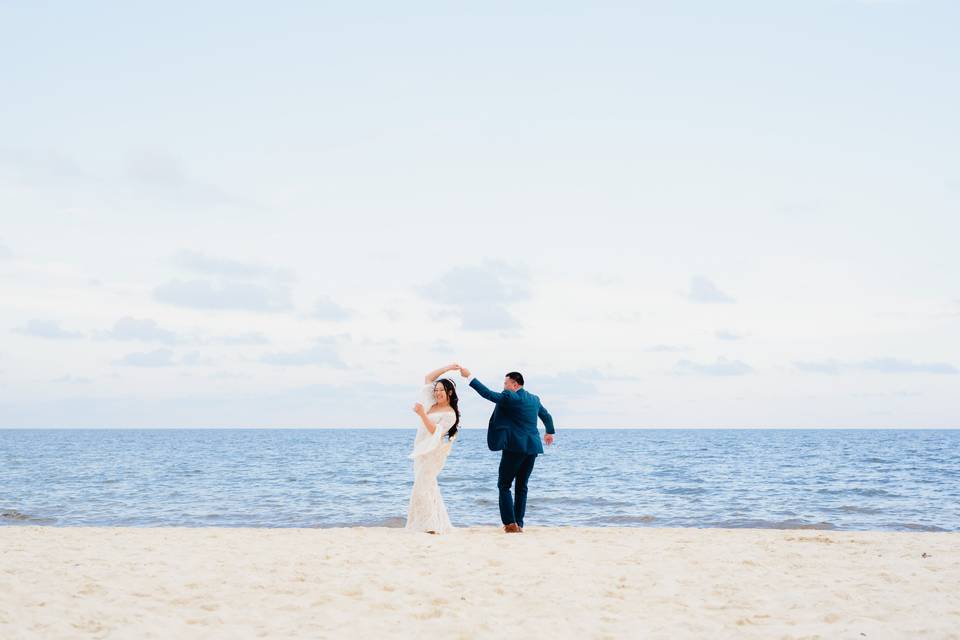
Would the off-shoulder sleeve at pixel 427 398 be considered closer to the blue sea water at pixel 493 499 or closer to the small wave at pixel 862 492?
the blue sea water at pixel 493 499

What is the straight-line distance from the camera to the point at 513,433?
11.0 meters

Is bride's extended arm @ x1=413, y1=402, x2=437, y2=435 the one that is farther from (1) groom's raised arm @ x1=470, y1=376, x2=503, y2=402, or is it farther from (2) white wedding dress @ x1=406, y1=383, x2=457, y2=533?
(1) groom's raised arm @ x1=470, y1=376, x2=503, y2=402

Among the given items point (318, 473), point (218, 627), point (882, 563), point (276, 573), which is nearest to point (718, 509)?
point (882, 563)

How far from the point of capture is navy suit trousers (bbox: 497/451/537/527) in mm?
10930

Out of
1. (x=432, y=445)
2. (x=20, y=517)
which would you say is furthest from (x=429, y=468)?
(x=20, y=517)

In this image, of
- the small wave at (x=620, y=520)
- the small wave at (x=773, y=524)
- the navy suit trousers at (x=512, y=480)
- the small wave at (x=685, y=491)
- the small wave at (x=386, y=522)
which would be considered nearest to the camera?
the navy suit trousers at (x=512, y=480)

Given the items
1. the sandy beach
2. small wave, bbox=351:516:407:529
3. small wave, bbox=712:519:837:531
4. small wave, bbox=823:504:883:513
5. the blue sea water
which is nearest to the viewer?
the sandy beach

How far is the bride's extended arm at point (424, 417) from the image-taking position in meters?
10.7

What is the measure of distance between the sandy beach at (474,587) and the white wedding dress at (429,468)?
570 mm

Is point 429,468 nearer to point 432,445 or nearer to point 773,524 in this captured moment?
point 432,445

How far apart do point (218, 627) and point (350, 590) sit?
1368 millimetres

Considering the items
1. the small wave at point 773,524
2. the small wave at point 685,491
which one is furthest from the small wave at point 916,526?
the small wave at point 685,491

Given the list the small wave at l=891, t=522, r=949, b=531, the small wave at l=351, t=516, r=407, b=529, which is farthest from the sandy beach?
the small wave at l=891, t=522, r=949, b=531

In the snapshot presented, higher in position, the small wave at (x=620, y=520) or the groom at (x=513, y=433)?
the groom at (x=513, y=433)
